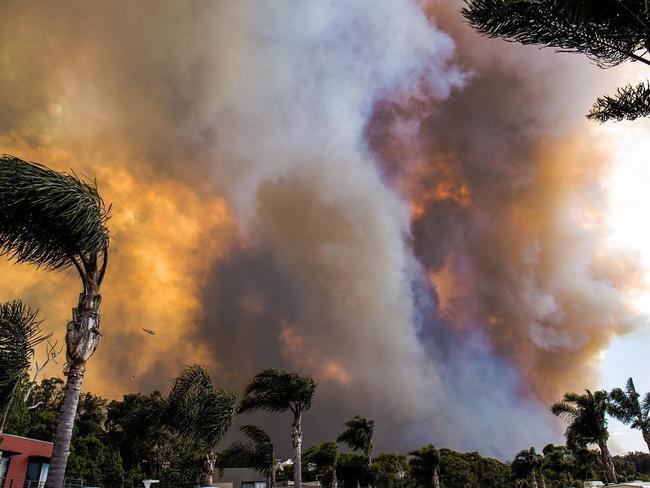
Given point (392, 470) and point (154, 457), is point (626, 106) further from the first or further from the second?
point (392, 470)

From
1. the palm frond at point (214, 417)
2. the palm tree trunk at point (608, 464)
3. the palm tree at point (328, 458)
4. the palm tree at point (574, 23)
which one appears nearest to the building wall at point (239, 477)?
the palm tree at point (328, 458)

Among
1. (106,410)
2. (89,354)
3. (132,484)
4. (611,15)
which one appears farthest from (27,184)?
(106,410)

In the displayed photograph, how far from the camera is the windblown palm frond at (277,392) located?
2922 centimetres

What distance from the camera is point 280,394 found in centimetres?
2928

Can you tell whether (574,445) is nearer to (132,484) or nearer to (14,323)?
(132,484)

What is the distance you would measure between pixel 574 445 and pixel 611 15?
62.9 m

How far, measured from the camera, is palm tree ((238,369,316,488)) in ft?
95.8

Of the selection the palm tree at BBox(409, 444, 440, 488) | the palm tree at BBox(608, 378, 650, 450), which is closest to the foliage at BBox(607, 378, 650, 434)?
the palm tree at BBox(608, 378, 650, 450)

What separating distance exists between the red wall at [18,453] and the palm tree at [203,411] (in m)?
12.7

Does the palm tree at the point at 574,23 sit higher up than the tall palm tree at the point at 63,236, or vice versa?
the palm tree at the point at 574,23

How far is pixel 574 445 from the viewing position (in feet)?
185

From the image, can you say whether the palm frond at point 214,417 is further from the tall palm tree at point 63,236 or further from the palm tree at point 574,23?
the palm tree at point 574,23

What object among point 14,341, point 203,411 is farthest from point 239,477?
point 14,341

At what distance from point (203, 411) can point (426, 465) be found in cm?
4689
